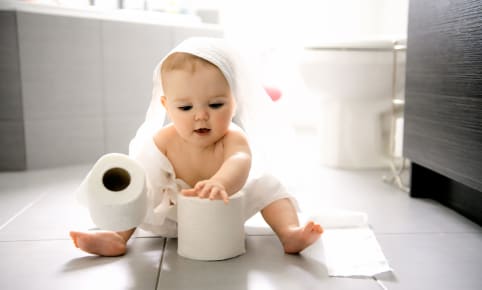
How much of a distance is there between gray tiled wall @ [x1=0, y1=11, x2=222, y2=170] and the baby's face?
0.92m

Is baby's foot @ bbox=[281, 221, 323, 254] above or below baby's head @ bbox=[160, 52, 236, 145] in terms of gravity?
below

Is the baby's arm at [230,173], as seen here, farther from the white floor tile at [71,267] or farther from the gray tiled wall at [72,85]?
the gray tiled wall at [72,85]

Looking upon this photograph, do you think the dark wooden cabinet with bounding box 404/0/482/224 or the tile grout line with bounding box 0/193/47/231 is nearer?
the dark wooden cabinet with bounding box 404/0/482/224

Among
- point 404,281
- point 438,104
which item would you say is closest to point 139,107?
point 438,104

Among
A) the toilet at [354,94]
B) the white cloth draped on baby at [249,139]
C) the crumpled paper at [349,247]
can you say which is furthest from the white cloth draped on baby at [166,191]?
the toilet at [354,94]

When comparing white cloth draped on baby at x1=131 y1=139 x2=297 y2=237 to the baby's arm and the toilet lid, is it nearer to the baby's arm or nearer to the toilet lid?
the baby's arm

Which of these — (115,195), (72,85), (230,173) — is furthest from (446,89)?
(72,85)

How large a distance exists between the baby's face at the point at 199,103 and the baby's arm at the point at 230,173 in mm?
31

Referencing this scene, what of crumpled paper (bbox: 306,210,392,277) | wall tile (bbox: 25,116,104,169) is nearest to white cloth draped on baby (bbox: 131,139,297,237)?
crumpled paper (bbox: 306,210,392,277)

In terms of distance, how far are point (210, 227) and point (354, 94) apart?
0.99m

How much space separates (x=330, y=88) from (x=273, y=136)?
70cm

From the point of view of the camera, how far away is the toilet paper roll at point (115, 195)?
83cm

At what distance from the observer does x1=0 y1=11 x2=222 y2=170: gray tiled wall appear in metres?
1.65

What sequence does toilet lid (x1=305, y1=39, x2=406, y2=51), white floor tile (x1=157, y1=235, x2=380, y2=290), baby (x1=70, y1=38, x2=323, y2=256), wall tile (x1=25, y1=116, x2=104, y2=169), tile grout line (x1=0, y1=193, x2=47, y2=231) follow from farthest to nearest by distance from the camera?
wall tile (x1=25, y1=116, x2=104, y2=169) → toilet lid (x1=305, y1=39, x2=406, y2=51) → tile grout line (x1=0, y1=193, x2=47, y2=231) → baby (x1=70, y1=38, x2=323, y2=256) → white floor tile (x1=157, y1=235, x2=380, y2=290)
